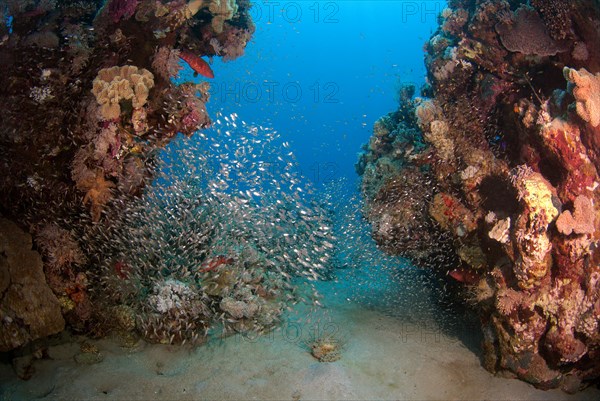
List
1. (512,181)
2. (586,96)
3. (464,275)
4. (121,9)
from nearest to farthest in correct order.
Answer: (586,96), (512,181), (121,9), (464,275)

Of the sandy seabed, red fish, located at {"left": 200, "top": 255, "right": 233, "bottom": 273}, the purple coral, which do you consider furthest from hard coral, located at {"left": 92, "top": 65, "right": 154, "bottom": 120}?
the sandy seabed

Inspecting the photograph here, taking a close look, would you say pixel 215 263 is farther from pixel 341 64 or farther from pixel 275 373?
pixel 341 64

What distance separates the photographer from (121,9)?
6352 mm

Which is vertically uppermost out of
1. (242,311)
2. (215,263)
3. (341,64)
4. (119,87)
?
(341,64)

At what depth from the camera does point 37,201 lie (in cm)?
607

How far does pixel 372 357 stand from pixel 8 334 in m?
5.69

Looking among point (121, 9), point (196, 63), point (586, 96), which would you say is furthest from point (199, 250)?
point (586, 96)

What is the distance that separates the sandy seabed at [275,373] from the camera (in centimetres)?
542

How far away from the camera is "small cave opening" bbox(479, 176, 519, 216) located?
20.0 feet

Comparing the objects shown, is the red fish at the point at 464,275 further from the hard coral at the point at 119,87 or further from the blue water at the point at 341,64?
the blue water at the point at 341,64

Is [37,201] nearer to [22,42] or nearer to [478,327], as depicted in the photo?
[22,42]

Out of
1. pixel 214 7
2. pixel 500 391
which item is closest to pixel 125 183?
pixel 214 7

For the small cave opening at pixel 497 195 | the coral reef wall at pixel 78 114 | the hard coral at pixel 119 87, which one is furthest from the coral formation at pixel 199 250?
the small cave opening at pixel 497 195

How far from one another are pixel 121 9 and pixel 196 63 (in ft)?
5.16
